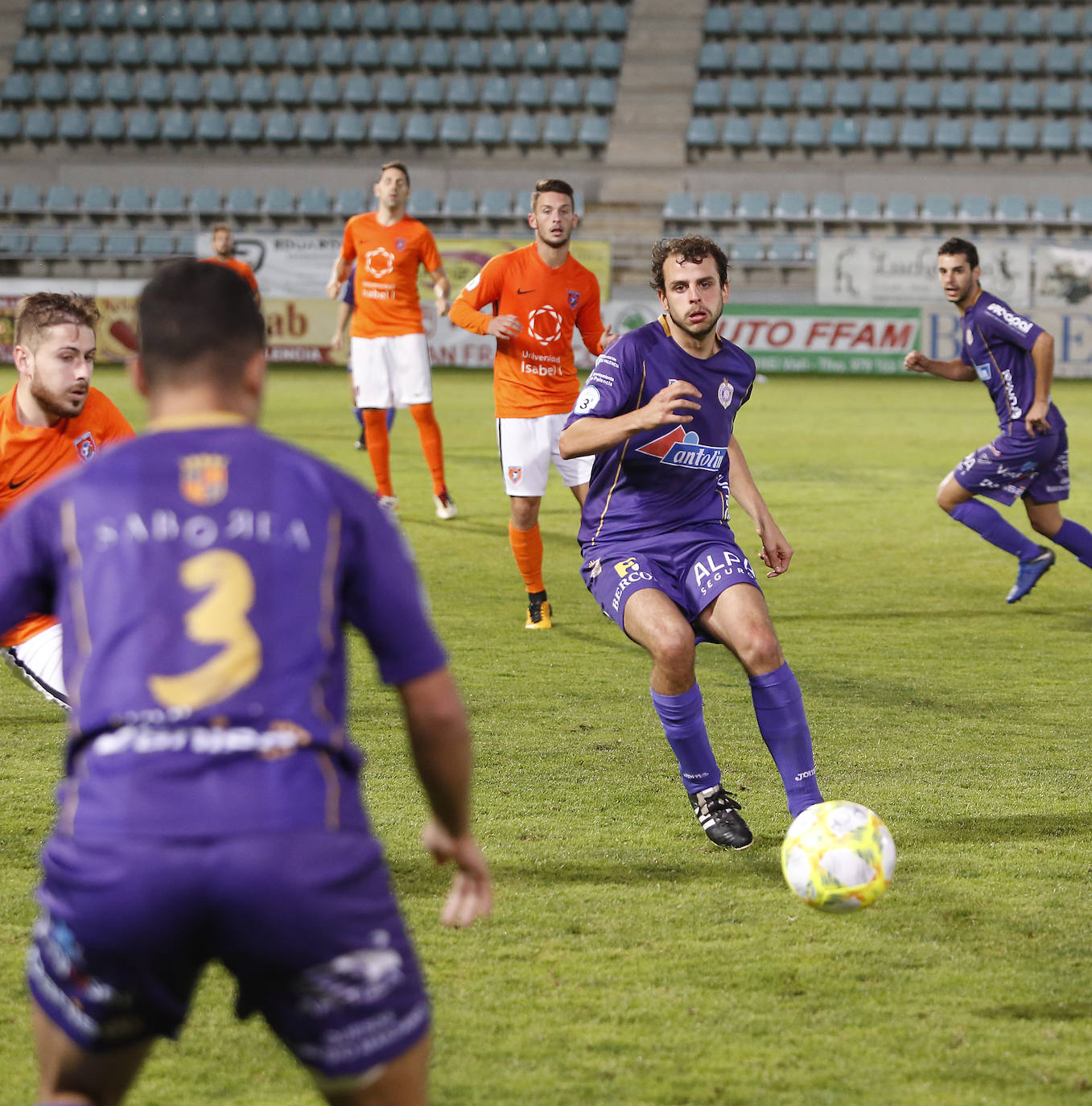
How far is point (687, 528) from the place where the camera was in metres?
4.52

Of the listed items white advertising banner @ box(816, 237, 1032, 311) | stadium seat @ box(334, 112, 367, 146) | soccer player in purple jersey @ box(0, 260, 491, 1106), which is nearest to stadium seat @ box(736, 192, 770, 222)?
white advertising banner @ box(816, 237, 1032, 311)

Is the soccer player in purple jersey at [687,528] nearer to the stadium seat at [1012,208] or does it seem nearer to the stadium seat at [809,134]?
the stadium seat at [1012,208]

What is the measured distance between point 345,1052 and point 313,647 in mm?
496

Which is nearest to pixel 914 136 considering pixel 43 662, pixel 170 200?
pixel 170 200

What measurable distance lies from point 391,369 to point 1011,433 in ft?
15.0

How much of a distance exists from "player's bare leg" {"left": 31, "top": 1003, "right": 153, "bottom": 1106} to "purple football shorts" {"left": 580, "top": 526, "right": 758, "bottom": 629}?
2.66m

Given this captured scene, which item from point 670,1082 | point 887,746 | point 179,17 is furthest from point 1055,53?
point 670,1082

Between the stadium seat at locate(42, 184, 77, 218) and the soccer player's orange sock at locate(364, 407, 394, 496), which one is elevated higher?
the stadium seat at locate(42, 184, 77, 218)

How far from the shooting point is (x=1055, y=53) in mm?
28875

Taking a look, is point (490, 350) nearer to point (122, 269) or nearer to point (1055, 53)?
point (122, 269)

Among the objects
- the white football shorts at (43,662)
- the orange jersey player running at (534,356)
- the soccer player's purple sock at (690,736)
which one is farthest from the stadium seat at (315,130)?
the soccer player's purple sock at (690,736)

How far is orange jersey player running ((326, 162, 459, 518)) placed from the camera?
10.3m

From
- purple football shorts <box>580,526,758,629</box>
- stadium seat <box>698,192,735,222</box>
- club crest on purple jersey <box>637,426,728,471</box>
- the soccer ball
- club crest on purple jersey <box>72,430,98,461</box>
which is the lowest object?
the soccer ball

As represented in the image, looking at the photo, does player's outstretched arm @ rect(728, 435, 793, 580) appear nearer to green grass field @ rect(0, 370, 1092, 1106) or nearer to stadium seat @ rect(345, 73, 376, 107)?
green grass field @ rect(0, 370, 1092, 1106)
